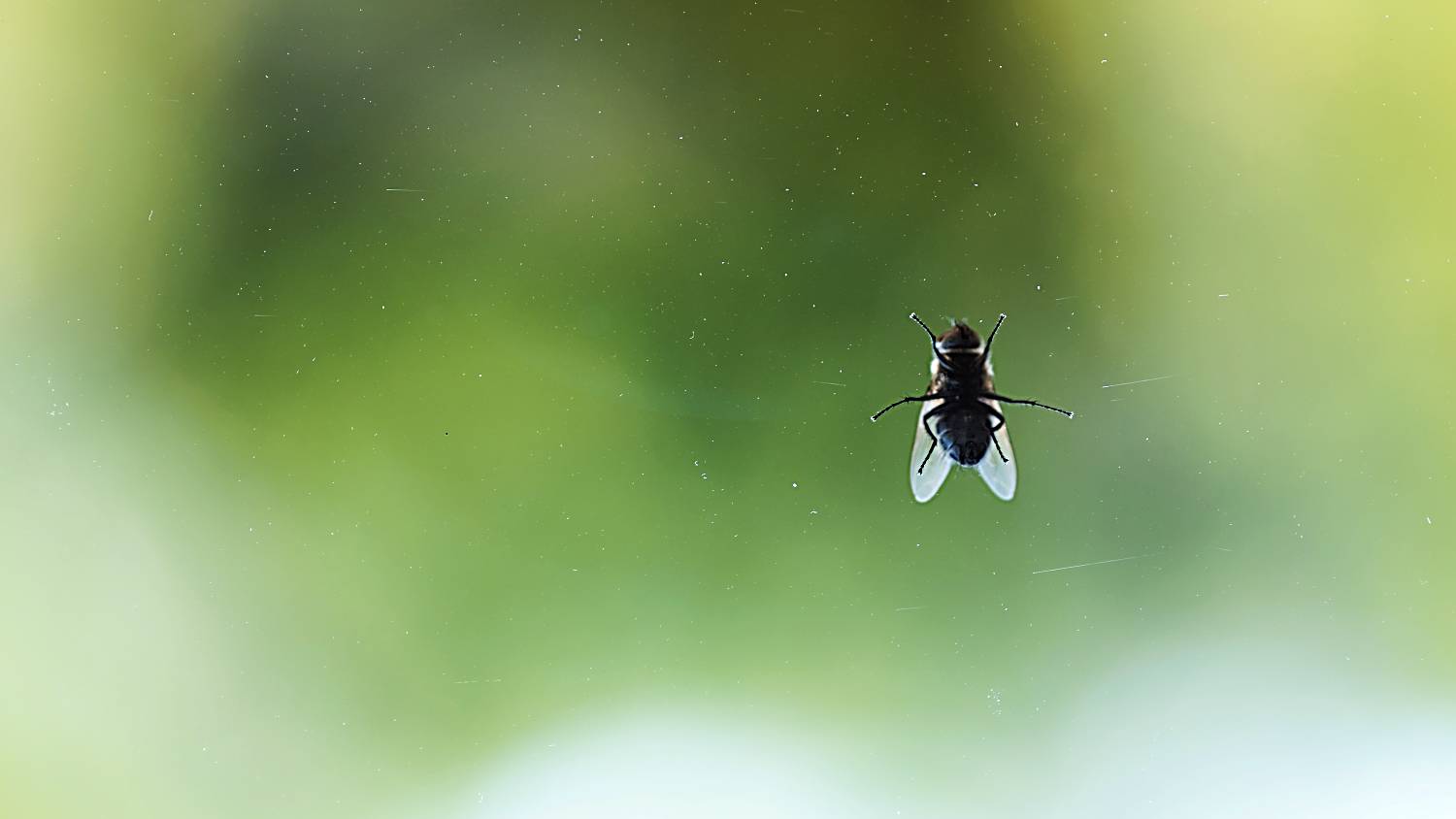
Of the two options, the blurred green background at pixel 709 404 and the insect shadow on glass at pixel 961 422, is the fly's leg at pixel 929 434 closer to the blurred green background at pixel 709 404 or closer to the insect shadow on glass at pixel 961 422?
the insect shadow on glass at pixel 961 422

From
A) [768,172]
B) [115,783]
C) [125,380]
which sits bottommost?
[115,783]

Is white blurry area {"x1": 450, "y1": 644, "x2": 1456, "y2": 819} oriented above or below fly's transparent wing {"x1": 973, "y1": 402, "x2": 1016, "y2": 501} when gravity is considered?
below

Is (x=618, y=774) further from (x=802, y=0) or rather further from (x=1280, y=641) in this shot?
(x=802, y=0)

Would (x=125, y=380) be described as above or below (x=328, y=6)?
below

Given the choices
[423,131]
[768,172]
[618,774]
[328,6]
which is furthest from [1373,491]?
[328,6]

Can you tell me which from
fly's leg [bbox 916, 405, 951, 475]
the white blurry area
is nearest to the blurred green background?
the white blurry area

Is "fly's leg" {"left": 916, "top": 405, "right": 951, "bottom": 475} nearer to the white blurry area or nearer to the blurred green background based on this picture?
the blurred green background

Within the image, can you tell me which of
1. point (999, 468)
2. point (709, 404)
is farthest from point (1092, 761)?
point (709, 404)
